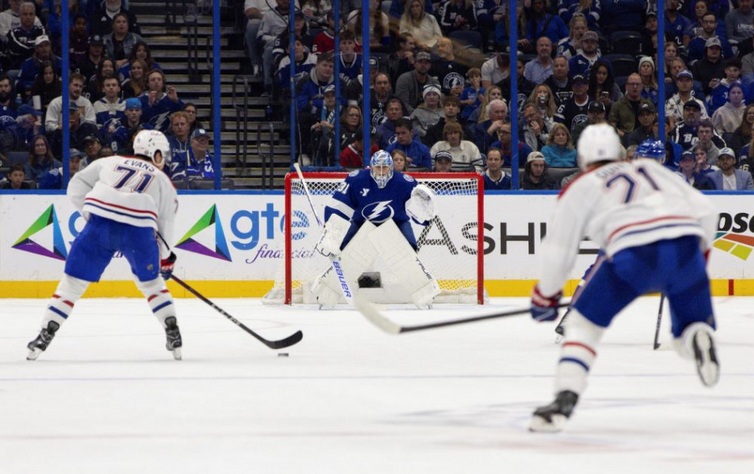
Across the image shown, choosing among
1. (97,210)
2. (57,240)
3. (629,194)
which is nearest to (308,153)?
(57,240)

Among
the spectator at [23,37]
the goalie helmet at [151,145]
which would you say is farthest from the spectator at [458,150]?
the goalie helmet at [151,145]

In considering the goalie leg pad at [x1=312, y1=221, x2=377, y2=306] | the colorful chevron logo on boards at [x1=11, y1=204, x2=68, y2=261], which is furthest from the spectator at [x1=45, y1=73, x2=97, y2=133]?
the goalie leg pad at [x1=312, y1=221, x2=377, y2=306]

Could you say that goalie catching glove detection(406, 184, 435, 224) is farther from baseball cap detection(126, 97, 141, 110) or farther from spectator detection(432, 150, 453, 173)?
baseball cap detection(126, 97, 141, 110)

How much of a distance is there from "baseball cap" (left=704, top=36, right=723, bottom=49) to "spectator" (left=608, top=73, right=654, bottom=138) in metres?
1.16

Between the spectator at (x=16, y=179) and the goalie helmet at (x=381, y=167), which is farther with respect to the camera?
the spectator at (x=16, y=179)

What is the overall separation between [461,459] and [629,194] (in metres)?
1.01

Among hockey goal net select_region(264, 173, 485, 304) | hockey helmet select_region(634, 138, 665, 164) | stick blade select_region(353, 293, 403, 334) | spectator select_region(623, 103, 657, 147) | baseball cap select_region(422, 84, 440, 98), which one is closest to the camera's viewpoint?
stick blade select_region(353, 293, 403, 334)

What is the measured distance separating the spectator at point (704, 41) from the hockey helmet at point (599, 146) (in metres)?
8.74

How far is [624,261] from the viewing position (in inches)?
154

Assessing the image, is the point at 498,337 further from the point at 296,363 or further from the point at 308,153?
the point at 308,153

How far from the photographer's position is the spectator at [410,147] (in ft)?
36.3

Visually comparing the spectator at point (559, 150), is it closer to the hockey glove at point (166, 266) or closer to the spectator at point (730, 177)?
the spectator at point (730, 177)

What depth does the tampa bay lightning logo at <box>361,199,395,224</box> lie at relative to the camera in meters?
9.94

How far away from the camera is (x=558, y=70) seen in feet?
38.4
